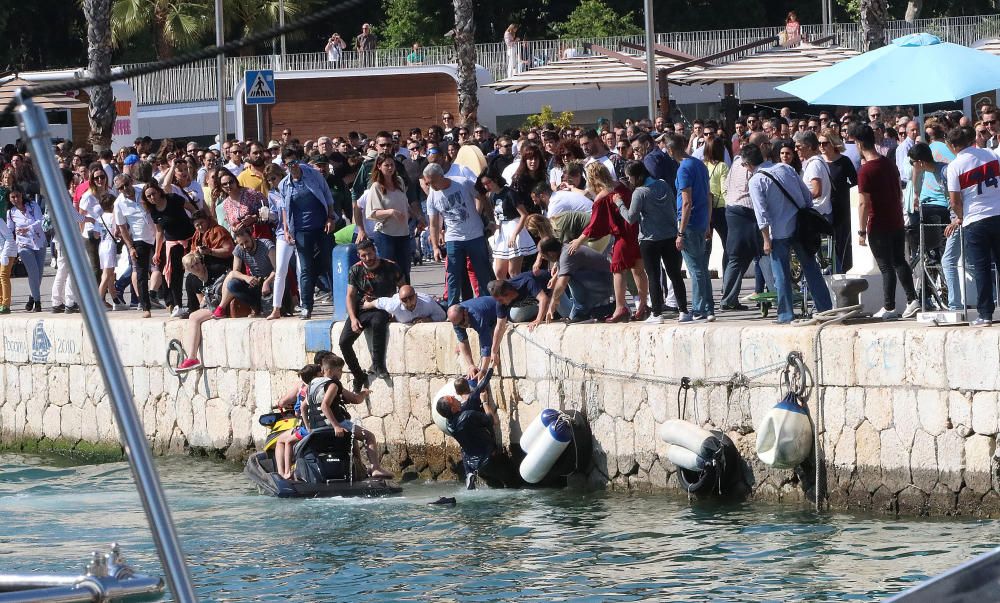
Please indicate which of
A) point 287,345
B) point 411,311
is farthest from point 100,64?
point 411,311

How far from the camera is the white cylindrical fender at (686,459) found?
1188cm

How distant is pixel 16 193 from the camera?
59.3ft

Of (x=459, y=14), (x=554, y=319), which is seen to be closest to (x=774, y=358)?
(x=554, y=319)

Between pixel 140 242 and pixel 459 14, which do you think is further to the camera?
pixel 459 14

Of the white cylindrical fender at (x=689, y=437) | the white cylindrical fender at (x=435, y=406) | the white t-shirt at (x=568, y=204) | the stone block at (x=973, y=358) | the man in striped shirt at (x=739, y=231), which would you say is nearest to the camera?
the stone block at (x=973, y=358)

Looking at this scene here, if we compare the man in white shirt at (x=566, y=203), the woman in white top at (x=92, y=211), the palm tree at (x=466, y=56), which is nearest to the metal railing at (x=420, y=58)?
the palm tree at (x=466, y=56)

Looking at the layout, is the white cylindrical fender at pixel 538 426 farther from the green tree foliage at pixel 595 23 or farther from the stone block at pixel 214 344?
the green tree foliage at pixel 595 23

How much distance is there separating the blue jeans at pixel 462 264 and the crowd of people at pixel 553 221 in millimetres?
19

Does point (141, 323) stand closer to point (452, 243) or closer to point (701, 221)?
point (452, 243)

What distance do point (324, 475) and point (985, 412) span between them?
5345 millimetres

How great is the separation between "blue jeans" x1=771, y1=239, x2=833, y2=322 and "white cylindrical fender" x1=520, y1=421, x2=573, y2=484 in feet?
6.66

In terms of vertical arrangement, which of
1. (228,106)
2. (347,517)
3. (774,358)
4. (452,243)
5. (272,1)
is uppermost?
(272,1)

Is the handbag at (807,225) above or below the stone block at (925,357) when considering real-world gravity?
above

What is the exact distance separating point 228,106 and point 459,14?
9560mm
